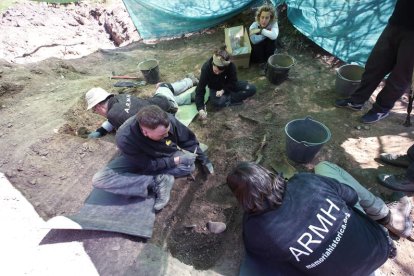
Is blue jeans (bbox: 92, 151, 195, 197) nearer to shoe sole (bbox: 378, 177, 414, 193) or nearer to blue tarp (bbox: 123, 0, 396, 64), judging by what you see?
shoe sole (bbox: 378, 177, 414, 193)

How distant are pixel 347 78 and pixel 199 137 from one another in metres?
2.56

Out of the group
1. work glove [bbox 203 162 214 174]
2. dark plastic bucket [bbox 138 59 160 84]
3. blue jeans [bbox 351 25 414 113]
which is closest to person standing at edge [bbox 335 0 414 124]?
blue jeans [bbox 351 25 414 113]

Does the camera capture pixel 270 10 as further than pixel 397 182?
Yes

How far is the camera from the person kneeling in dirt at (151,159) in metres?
3.05

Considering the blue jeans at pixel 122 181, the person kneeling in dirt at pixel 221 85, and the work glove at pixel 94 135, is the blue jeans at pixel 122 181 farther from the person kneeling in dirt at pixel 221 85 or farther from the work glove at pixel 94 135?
the person kneeling in dirt at pixel 221 85

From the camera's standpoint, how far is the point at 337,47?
16.0 ft

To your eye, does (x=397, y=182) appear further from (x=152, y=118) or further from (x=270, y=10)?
(x=270, y=10)

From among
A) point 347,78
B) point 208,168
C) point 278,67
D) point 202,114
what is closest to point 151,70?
point 202,114

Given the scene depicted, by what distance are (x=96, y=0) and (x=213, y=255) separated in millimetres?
9965

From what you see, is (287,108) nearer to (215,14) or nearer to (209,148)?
(209,148)

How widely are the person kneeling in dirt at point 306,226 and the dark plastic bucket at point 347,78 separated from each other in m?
2.74

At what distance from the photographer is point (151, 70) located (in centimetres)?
523

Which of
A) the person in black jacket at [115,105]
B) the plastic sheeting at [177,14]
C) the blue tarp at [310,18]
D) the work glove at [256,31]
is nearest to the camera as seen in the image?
the person in black jacket at [115,105]

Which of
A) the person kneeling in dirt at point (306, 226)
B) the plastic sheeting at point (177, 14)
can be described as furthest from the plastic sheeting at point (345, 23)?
the person kneeling in dirt at point (306, 226)
